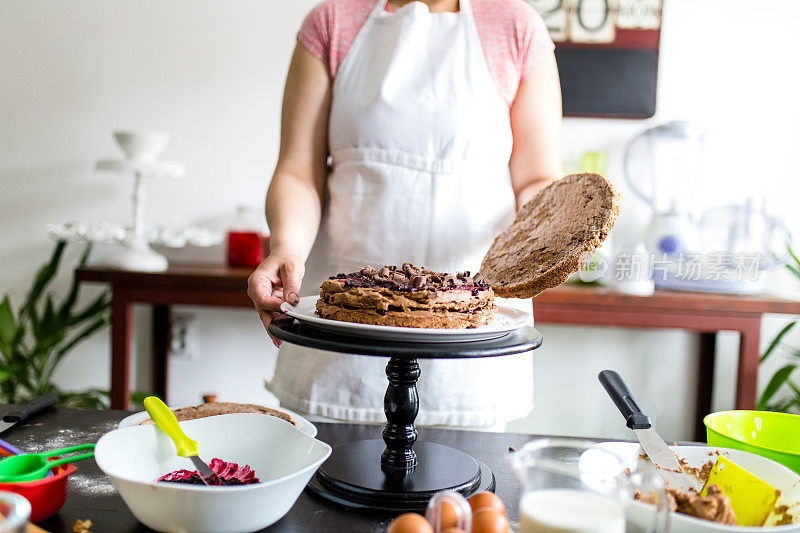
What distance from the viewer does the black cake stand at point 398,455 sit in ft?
2.55

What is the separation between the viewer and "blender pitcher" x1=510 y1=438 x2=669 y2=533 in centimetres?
56

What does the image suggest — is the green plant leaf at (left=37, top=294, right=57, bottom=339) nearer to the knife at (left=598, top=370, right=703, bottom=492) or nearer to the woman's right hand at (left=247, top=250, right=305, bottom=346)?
the woman's right hand at (left=247, top=250, right=305, bottom=346)

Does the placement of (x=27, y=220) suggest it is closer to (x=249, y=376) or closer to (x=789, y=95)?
(x=249, y=376)

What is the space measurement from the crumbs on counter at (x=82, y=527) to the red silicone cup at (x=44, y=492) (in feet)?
0.13

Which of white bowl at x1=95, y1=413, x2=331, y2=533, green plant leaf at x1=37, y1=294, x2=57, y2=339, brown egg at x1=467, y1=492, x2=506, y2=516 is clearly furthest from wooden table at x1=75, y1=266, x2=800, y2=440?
brown egg at x1=467, y1=492, x2=506, y2=516

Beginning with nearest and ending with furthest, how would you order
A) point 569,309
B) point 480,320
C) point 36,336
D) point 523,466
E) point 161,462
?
point 523,466 < point 161,462 < point 480,320 < point 569,309 < point 36,336

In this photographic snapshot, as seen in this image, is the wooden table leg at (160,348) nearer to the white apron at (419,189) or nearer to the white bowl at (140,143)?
the white bowl at (140,143)

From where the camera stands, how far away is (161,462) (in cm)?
82

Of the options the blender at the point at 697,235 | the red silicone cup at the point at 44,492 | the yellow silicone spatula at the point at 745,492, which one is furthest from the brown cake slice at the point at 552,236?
the blender at the point at 697,235

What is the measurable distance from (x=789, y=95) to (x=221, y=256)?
2296 millimetres

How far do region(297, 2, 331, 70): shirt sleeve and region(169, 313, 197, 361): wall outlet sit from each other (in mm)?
1591

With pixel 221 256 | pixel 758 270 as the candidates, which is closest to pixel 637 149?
pixel 758 270

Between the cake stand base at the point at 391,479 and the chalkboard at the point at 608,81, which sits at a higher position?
the chalkboard at the point at 608,81

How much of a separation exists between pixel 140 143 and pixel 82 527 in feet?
6.08
